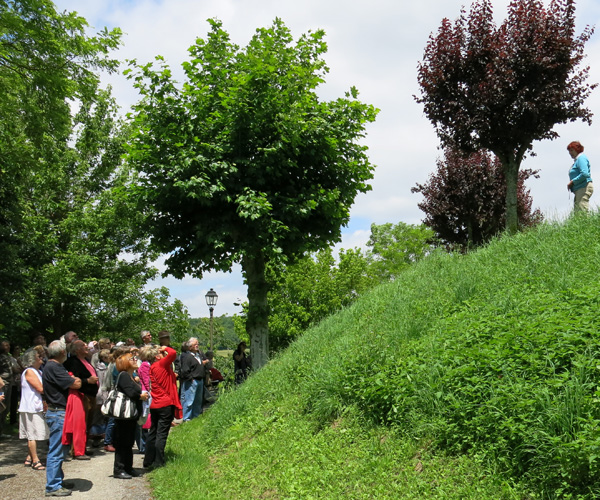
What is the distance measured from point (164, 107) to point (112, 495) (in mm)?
9039

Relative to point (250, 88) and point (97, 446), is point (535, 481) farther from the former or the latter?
point (250, 88)

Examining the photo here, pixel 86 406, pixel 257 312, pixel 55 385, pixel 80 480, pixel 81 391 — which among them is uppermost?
pixel 257 312

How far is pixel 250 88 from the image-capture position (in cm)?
1165

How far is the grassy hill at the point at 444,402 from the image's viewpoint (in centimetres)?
393

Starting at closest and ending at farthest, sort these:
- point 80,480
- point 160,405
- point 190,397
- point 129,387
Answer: point 80,480
point 129,387
point 160,405
point 190,397

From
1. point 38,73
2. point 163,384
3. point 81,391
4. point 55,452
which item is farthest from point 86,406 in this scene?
point 38,73

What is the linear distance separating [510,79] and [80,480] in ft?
43.4

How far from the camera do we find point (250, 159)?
12.0 metres

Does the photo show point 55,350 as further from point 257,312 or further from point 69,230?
point 69,230

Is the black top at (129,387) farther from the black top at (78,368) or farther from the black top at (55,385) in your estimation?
the black top at (78,368)

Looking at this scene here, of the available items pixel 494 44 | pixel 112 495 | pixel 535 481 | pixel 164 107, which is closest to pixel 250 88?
pixel 164 107

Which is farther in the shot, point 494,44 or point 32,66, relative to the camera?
point 494,44

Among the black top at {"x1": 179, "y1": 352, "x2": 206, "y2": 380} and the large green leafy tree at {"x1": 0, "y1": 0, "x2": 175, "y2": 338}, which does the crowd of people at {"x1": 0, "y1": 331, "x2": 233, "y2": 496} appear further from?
the large green leafy tree at {"x1": 0, "y1": 0, "x2": 175, "y2": 338}

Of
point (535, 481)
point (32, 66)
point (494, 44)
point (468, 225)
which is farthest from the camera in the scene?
point (468, 225)
